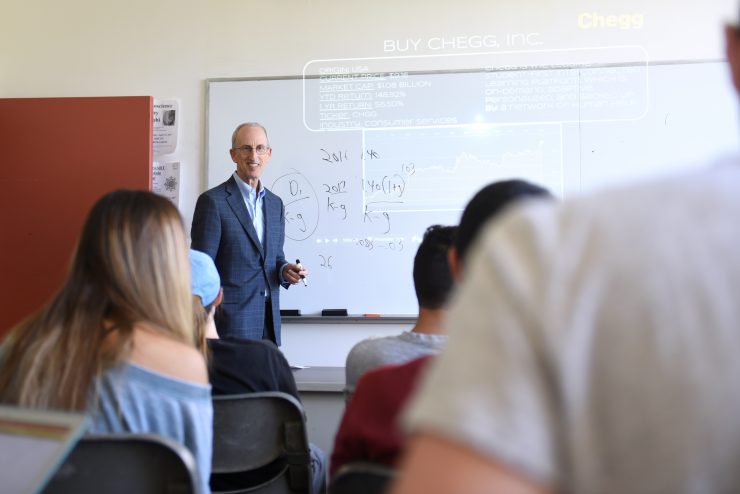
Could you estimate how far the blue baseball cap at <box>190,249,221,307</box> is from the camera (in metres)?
1.99

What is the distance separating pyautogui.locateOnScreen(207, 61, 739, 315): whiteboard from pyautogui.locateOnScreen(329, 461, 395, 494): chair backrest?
9.45 feet

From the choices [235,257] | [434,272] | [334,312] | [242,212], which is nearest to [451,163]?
[334,312]

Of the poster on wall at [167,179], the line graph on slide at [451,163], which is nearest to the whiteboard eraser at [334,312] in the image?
the line graph on slide at [451,163]

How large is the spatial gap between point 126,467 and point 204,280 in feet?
3.14

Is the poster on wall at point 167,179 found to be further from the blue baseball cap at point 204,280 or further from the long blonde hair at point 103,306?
the long blonde hair at point 103,306

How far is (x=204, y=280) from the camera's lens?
2002 mm

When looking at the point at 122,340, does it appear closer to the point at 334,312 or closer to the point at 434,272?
the point at 434,272

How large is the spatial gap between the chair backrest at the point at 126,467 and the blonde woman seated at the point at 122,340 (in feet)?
0.42

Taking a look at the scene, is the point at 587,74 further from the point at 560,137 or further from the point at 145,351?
the point at 145,351

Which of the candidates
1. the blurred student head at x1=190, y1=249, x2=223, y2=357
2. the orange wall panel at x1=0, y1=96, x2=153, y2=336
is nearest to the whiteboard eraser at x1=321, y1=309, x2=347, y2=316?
the orange wall panel at x1=0, y1=96, x2=153, y2=336

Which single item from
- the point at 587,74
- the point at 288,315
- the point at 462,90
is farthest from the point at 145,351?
the point at 587,74

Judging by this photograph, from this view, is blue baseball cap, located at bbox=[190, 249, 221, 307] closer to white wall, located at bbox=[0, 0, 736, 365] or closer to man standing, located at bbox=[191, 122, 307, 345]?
man standing, located at bbox=[191, 122, 307, 345]

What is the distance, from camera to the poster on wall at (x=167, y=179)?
13.4 ft

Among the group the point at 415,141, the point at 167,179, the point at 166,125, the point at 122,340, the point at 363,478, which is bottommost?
the point at 363,478
